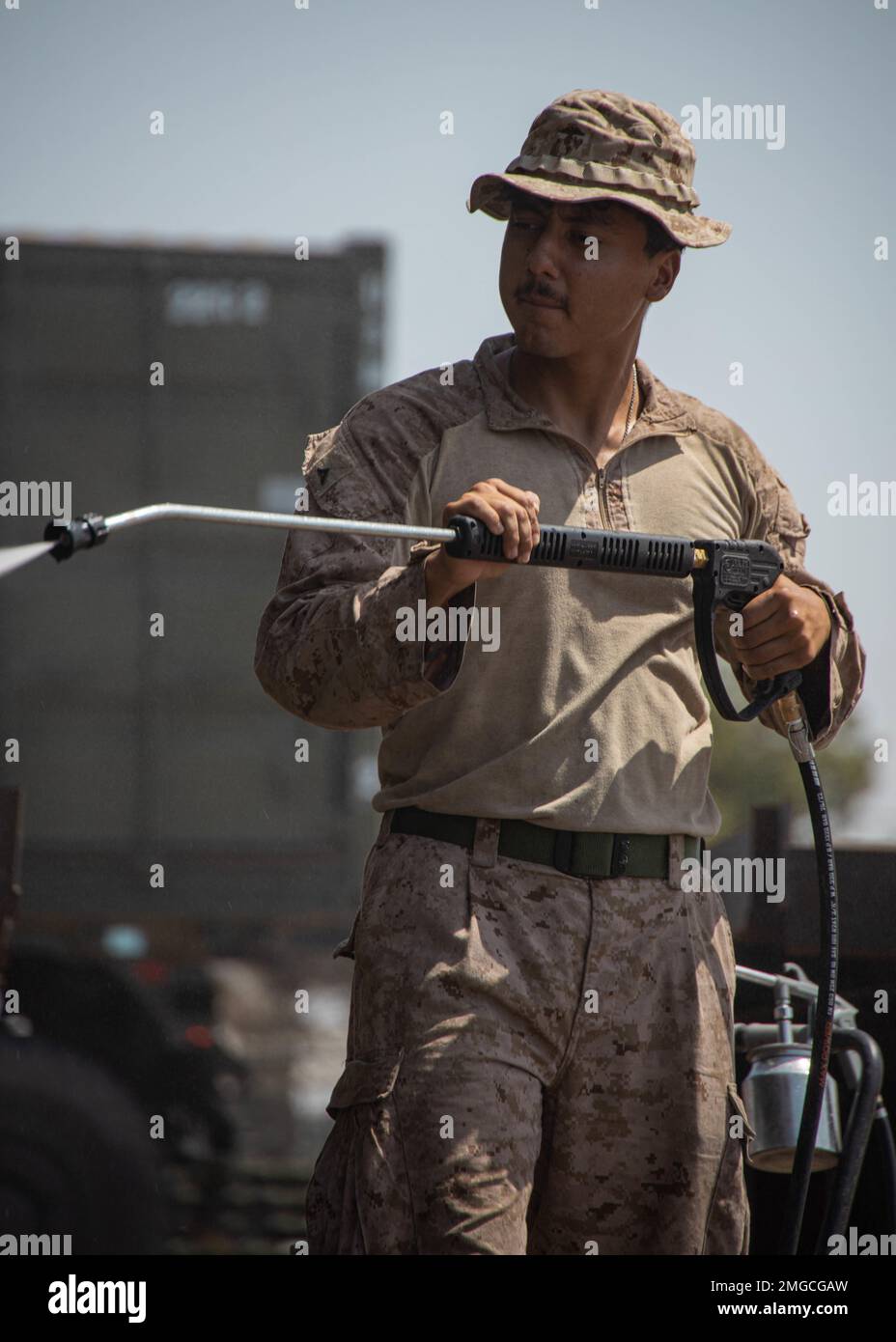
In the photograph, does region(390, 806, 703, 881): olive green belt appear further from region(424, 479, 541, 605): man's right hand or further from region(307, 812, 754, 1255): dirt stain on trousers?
region(424, 479, 541, 605): man's right hand

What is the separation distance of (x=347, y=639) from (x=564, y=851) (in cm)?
41

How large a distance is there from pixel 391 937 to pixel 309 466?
0.63m

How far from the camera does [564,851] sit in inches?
84.9

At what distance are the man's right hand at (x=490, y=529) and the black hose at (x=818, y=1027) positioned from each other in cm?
61

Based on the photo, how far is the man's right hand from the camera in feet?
6.37

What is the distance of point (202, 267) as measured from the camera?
6.31m

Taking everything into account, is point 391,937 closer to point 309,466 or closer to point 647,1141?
point 647,1141

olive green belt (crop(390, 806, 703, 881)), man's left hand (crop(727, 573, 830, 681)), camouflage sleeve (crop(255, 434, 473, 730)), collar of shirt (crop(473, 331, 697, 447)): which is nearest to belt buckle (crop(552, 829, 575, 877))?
olive green belt (crop(390, 806, 703, 881))

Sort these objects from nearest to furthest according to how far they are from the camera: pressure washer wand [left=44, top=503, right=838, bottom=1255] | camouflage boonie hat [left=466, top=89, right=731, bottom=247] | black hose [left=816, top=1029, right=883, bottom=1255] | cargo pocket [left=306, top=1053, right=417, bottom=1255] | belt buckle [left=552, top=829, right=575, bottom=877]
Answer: pressure washer wand [left=44, top=503, right=838, bottom=1255]
cargo pocket [left=306, top=1053, right=417, bottom=1255]
belt buckle [left=552, top=829, right=575, bottom=877]
camouflage boonie hat [left=466, top=89, right=731, bottom=247]
black hose [left=816, top=1029, right=883, bottom=1255]

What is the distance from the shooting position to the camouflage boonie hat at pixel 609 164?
2.25 metres

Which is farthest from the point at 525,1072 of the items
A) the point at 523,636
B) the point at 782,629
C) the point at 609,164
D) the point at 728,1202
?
the point at 609,164

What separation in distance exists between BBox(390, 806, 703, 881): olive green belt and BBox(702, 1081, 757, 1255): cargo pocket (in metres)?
0.36

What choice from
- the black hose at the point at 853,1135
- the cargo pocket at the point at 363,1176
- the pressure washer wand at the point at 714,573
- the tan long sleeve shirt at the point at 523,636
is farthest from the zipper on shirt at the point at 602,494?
the black hose at the point at 853,1135
